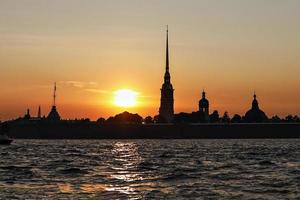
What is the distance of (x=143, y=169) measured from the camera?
2088 inches

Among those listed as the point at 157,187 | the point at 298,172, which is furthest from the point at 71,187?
the point at 298,172

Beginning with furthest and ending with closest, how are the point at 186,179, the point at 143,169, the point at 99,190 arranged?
the point at 143,169
the point at 186,179
the point at 99,190

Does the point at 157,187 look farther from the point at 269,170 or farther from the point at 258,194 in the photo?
the point at 269,170

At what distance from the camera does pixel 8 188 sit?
3666cm

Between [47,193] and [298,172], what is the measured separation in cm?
Answer: 2036

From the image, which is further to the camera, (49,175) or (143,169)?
(143,169)

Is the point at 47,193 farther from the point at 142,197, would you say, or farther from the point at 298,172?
the point at 298,172

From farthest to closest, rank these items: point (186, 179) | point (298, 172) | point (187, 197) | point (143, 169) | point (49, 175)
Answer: point (143, 169) → point (298, 172) → point (49, 175) → point (186, 179) → point (187, 197)

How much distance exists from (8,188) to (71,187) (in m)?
3.20

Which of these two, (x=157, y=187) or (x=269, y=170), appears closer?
(x=157, y=187)

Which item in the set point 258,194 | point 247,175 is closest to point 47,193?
point 258,194

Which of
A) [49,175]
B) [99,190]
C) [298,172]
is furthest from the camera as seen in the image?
[298,172]

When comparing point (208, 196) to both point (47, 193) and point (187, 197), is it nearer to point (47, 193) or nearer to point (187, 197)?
point (187, 197)

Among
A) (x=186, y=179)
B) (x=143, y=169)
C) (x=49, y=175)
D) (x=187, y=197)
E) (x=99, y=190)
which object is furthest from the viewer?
(x=143, y=169)
